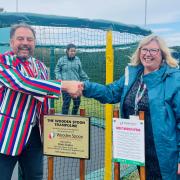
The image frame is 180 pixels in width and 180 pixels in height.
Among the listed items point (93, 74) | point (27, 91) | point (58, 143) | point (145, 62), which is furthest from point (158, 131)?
point (93, 74)

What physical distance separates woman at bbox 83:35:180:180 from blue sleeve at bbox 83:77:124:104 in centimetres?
11

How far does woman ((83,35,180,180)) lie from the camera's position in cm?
248

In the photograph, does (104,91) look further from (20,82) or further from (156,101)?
(20,82)

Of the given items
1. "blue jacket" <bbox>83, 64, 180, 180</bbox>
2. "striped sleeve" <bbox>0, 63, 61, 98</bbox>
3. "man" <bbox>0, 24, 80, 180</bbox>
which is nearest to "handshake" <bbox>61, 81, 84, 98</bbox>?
"man" <bbox>0, 24, 80, 180</bbox>

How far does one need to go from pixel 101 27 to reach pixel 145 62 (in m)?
1.06

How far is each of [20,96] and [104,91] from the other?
734mm

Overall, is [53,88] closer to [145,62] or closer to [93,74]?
[145,62]

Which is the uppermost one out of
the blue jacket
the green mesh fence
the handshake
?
the green mesh fence

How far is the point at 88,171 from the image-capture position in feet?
15.8

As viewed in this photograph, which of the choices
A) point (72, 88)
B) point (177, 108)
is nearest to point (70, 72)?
point (72, 88)

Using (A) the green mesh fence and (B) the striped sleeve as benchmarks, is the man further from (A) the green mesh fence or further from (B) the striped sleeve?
(A) the green mesh fence

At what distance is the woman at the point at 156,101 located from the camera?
248cm

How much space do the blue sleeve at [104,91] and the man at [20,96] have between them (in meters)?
0.24

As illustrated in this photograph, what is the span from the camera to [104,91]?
2930 millimetres
